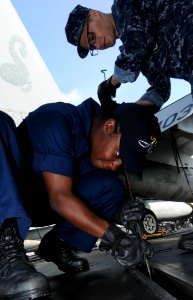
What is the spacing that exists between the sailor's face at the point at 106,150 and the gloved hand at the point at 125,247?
43 cm

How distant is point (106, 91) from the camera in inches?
92.6

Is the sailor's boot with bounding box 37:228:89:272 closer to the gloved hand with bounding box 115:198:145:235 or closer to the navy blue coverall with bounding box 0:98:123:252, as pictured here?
the navy blue coverall with bounding box 0:98:123:252

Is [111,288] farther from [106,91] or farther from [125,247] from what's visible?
[106,91]

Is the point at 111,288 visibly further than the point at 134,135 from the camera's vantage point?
No

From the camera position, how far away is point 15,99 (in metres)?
7.21

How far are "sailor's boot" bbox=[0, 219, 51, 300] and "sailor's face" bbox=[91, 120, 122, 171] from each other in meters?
0.69

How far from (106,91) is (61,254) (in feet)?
3.57

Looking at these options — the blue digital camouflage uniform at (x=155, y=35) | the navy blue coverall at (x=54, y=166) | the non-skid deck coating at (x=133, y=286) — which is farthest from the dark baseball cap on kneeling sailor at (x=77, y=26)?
the non-skid deck coating at (x=133, y=286)

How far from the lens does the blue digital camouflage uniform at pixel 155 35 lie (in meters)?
1.85

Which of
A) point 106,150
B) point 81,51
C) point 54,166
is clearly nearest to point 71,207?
point 54,166

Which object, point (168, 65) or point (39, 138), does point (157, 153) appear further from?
point (39, 138)

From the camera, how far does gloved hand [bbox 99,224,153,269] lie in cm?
150

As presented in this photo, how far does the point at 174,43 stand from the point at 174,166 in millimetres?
2338

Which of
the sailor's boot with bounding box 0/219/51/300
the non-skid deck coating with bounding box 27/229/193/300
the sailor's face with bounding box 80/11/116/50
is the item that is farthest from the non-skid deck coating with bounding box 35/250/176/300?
the sailor's face with bounding box 80/11/116/50
